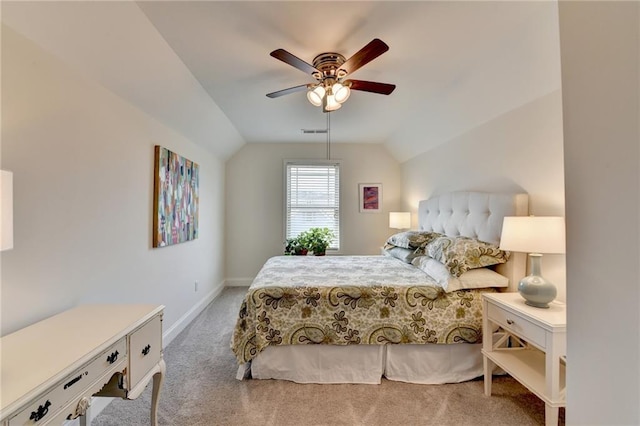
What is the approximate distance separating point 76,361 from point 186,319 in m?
2.31

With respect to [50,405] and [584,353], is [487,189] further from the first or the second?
[50,405]

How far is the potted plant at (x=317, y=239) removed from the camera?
4328 millimetres

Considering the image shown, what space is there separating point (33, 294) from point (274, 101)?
96.3 inches

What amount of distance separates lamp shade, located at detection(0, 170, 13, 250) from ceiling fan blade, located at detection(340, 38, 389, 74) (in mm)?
1693

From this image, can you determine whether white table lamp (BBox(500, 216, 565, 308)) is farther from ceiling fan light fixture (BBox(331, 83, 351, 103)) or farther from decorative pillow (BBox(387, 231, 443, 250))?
ceiling fan light fixture (BBox(331, 83, 351, 103))

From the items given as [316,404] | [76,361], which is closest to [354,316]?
[316,404]

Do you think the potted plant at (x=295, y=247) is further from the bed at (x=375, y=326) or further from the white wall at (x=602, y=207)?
the white wall at (x=602, y=207)

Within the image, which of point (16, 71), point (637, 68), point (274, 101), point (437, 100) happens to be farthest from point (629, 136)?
point (274, 101)

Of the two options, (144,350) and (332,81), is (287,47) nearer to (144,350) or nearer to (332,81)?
(332,81)

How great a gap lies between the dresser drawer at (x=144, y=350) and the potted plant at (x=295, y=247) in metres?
2.78

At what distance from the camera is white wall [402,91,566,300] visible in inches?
72.1

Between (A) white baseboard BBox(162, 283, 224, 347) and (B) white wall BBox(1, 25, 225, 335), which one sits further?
(A) white baseboard BBox(162, 283, 224, 347)

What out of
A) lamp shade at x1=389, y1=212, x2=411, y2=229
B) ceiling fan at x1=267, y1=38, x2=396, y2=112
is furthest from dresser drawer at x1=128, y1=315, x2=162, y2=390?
lamp shade at x1=389, y1=212, x2=411, y2=229

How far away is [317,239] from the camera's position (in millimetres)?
4414
